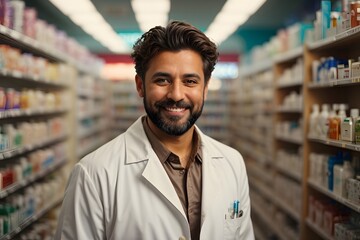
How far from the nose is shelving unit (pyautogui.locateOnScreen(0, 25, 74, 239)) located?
230 centimetres

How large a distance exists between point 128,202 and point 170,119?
497 millimetres

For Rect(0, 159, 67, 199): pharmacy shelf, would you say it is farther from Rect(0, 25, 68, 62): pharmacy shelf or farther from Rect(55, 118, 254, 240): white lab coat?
Rect(55, 118, 254, 240): white lab coat

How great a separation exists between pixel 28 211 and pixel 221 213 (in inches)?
134

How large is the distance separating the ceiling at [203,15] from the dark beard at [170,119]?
6776 millimetres

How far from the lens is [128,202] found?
2271mm

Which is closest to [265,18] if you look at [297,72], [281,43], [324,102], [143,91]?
[281,43]

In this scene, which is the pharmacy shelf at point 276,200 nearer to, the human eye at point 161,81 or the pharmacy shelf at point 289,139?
the pharmacy shelf at point 289,139

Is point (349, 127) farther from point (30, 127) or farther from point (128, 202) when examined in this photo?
point (30, 127)

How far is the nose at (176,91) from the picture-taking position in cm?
224

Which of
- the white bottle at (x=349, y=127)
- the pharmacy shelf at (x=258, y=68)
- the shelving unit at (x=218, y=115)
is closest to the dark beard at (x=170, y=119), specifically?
the white bottle at (x=349, y=127)

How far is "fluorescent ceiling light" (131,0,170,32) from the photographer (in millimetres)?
8273

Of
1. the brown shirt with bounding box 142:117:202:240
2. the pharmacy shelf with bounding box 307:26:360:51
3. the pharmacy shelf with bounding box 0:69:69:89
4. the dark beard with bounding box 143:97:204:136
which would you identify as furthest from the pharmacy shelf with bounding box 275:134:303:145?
the pharmacy shelf with bounding box 0:69:69:89

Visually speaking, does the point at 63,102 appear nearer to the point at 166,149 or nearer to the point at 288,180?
the point at 288,180

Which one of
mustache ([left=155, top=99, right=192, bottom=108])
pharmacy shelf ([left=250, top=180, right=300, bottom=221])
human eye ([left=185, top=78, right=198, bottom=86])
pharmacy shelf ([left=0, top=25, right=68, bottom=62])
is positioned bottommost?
pharmacy shelf ([left=250, top=180, right=300, bottom=221])
